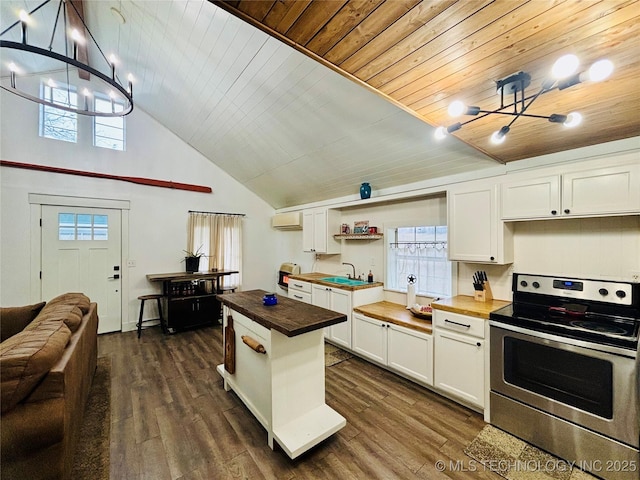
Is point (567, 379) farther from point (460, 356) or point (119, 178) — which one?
point (119, 178)

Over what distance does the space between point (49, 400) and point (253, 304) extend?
1.28 meters

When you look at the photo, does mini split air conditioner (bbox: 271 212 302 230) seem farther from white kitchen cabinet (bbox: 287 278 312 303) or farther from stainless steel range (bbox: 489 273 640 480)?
stainless steel range (bbox: 489 273 640 480)

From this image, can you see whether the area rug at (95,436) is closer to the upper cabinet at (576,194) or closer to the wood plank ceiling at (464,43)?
the wood plank ceiling at (464,43)

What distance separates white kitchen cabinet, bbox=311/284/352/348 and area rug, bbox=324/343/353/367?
10 cm

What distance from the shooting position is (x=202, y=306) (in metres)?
4.68

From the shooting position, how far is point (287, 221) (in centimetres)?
550

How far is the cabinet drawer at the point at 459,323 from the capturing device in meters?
2.24

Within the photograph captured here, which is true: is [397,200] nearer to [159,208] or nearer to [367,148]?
[367,148]

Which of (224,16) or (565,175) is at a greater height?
(224,16)

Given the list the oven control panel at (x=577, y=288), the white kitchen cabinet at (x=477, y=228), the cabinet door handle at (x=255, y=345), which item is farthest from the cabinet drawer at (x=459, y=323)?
the cabinet door handle at (x=255, y=345)

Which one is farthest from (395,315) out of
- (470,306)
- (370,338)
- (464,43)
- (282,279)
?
(282,279)

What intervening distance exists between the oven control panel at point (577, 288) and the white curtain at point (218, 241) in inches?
187

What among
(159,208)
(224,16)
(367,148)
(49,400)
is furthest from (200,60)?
(49,400)

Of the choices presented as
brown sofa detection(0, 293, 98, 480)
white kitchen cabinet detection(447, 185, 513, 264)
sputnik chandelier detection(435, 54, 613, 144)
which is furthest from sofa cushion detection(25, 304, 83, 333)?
white kitchen cabinet detection(447, 185, 513, 264)
